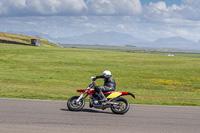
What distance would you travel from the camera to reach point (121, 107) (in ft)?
38.5

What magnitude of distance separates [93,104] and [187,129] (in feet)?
13.5

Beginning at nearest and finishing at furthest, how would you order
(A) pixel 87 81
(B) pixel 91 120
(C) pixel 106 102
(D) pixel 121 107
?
(B) pixel 91 120 → (D) pixel 121 107 → (C) pixel 106 102 → (A) pixel 87 81

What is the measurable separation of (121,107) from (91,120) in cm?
197

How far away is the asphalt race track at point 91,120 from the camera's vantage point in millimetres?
8805

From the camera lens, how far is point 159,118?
10.8 m

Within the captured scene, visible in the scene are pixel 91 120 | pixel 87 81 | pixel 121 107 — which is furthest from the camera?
pixel 87 81

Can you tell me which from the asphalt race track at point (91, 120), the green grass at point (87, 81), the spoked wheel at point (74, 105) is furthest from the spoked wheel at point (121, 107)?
the green grass at point (87, 81)

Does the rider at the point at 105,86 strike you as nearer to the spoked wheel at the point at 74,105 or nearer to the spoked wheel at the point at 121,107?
the spoked wheel at the point at 121,107

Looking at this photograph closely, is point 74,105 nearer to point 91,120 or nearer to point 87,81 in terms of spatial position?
point 91,120

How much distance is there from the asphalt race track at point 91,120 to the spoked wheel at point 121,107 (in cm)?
23

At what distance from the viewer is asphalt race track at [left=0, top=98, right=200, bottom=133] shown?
880cm

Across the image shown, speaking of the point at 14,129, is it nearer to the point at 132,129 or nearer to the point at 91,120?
the point at 91,120

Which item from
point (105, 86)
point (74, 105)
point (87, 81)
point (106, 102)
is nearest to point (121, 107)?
point (106, 102)

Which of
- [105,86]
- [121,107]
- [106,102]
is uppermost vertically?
[105,86]
